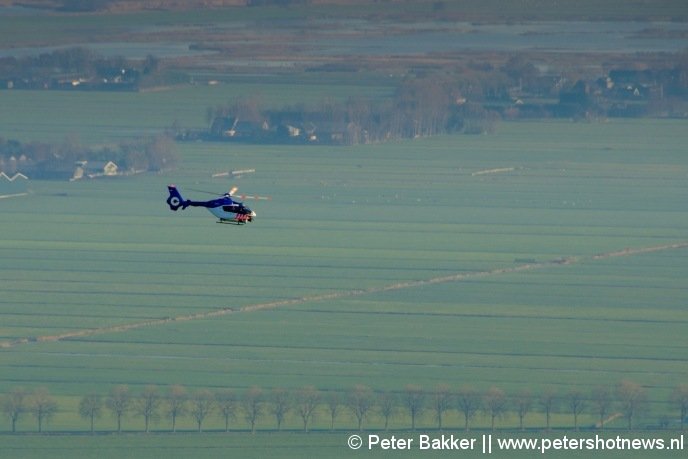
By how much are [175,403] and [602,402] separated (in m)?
18.6

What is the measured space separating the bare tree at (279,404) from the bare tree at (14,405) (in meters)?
10.8

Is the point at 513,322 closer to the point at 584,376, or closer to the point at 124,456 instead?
the point at 584,376

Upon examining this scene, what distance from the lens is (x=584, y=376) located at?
106750mm

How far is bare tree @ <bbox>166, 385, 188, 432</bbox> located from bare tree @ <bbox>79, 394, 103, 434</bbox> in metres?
3.00

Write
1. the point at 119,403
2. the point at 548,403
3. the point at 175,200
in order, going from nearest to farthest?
the point at 175,200 → the point at 548,403 → the point at 119,403

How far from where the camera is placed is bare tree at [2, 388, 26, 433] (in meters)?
97.7

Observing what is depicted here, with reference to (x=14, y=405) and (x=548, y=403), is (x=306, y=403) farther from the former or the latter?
(x=14, y=405)

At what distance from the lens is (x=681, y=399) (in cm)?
9925

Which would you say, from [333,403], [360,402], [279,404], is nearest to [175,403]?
[279,404]

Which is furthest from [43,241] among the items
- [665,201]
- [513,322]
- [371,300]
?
[665,201]

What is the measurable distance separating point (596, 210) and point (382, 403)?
224ft

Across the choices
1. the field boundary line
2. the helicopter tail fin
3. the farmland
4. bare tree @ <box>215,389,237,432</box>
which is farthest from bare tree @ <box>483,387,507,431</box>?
the helicopter tail fin

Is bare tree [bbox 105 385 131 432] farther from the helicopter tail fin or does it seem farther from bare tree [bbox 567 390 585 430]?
the helicopter tail fin

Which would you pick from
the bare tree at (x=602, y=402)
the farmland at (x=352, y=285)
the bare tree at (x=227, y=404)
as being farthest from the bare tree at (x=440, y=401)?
the bare tree at (x=227, y=404)
